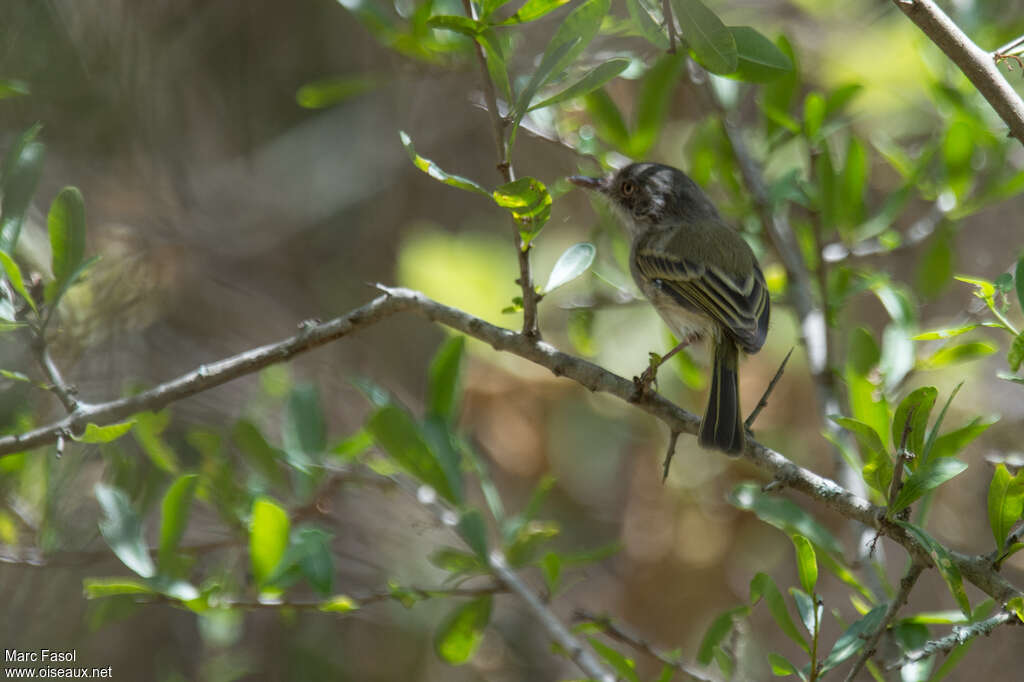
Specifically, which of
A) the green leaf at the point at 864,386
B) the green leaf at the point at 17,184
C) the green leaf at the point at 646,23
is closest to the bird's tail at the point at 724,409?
the green leaf at the point at 864,386

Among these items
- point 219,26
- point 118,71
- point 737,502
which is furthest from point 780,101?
point 219,26

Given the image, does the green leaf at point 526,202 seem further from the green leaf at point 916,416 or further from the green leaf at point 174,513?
the green leaf at point 174,513

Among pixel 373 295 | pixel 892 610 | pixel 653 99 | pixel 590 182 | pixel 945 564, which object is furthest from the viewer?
pixel 373 295

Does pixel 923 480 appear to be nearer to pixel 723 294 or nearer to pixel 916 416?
pixel 916 416

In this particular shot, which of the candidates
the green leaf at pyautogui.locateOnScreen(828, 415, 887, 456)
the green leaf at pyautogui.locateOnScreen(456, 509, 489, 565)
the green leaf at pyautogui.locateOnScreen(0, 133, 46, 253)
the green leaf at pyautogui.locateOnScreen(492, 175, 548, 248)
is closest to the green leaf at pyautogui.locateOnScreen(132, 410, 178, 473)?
the green leaf at pyautogui.locateOnScreen(0, 133, 46, 253)

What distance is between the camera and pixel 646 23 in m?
2.46

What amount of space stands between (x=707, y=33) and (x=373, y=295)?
13.1ft

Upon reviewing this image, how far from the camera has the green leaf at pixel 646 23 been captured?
2.35 metres

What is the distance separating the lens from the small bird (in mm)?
3279

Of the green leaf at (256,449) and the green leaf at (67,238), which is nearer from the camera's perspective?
the green leaf at (67,238)

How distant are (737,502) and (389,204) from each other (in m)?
4.09

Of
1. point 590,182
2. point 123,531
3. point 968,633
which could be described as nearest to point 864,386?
point 968,633

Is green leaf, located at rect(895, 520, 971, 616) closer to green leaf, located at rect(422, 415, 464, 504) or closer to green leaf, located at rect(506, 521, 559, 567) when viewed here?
green leaf, located at rect(506, 521, 559, 567)

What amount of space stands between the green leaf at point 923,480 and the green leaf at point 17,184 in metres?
2.15
